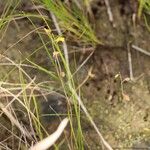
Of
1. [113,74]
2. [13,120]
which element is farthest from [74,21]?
[13,120]

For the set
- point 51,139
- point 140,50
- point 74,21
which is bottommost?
point 51,139

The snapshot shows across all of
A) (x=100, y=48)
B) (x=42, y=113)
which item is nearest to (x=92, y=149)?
(x=42, y=113)

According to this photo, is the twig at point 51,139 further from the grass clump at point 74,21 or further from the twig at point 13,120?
the grass clump at point 74,21

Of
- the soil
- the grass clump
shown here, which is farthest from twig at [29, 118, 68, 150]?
the grass clump

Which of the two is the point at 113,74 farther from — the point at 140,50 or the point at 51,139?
the point at 51,139

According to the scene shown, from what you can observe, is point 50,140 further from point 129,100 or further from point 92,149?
point 129,100

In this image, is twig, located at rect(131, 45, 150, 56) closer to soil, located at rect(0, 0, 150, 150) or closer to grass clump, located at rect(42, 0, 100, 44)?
soil, located at rect(0, 0, 150, 150)

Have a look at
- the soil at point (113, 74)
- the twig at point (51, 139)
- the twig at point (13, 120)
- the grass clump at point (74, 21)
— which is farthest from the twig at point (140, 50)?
the twig at point (13, 120)

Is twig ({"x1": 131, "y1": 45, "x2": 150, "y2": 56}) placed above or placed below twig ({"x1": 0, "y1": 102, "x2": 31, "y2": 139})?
above
